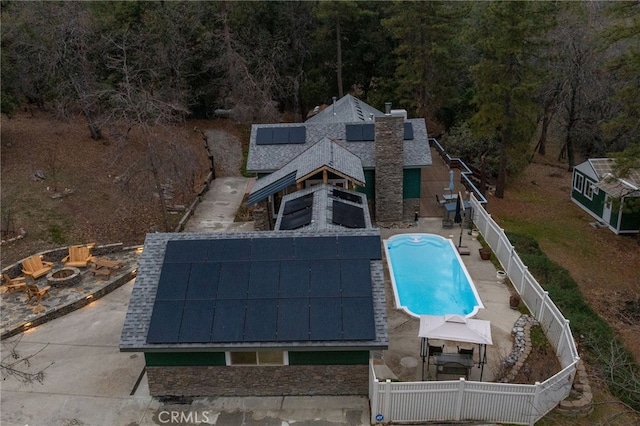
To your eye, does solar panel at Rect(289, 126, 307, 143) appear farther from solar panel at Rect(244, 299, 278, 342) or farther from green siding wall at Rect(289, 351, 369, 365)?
green siding wall at Rect(289, 351, 369, 365)

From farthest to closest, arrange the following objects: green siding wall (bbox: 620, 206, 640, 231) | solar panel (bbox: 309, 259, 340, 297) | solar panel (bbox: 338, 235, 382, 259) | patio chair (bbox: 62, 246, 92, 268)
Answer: green siding wall (bbox: 620, 206, 640, 231) < patio chair (bbox: 62, 246, 92, 268) < solar panel (bbox: 338, 235, 382, 259) < solar panel (bbox: 309, 259, 340, 297)

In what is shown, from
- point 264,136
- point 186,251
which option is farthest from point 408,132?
point 186,251

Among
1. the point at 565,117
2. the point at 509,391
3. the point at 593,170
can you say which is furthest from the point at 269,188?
the point at 565,117

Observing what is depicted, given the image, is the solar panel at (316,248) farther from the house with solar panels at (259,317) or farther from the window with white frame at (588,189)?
the window with white frame at (588,189)

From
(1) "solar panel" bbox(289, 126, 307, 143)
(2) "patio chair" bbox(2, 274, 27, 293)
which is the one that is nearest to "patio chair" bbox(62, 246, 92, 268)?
(2) "patio chair" bbox(2, 274, 27, 293)

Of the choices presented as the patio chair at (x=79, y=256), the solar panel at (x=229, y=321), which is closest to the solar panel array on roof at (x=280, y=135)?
the patio chair at (x=79, y=256)

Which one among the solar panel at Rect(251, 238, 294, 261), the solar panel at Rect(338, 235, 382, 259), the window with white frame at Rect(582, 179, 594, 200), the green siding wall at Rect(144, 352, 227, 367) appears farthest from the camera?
the window with white frame at Rect(582, 179, 594, 200)

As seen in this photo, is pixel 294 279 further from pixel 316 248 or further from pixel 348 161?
pixel 348 161
